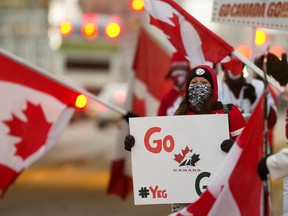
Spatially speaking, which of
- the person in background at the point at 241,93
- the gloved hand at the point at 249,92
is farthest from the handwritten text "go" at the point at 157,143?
the gloved hand at the point at 249,92

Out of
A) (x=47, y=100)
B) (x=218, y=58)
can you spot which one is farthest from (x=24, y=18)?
(x=218, y=58)

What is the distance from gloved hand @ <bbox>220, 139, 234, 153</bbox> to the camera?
22.3 ft

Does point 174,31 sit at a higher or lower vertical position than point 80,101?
higher

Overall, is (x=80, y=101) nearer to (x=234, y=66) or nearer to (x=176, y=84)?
(x=176, y=84)

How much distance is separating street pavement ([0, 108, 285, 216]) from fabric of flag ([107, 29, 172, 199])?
1.97ft

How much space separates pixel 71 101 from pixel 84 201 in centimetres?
353

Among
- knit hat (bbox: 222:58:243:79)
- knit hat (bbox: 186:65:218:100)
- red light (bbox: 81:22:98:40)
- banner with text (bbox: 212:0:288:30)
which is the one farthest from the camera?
red light (bbox: 81:22:98:40)

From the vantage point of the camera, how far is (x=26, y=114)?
948 cm

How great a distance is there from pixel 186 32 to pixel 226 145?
1661mm

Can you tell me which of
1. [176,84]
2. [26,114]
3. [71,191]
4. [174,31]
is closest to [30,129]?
[26,114]

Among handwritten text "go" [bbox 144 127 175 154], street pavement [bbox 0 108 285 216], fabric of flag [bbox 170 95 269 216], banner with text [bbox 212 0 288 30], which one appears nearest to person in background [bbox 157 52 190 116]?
banner with text [bbox 212 0 288 30]

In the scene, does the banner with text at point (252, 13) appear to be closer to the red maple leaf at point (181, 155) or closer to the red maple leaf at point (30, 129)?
the red maple leaf at point (181, 155)

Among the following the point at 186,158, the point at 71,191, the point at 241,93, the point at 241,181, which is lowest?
the point at 71,191

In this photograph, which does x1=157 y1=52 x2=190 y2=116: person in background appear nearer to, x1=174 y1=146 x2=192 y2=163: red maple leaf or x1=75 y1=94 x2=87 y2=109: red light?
x1=75 y1=94 x2=87 y2=109: red light
